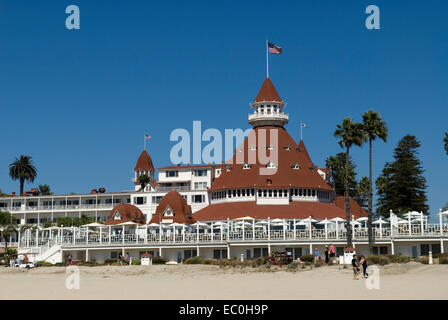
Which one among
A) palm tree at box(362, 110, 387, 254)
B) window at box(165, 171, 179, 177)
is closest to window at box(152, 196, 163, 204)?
window at box(165, 171, 179, 177)

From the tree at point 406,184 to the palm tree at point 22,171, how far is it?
63.6 metres

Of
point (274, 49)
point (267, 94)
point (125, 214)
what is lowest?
point (125, 214)

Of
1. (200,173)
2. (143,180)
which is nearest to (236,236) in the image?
(200,173)

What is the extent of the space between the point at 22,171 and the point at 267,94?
5662 centimetres

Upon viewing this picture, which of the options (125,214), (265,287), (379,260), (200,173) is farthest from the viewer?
Result: (200,173)

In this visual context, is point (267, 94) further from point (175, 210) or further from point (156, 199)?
point (156, 199)

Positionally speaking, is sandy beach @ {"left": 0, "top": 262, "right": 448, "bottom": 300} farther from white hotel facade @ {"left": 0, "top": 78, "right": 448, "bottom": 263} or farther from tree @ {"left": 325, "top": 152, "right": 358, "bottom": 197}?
tree @ {"left": 325, "top": 152, "right": 358, "bottom": 197}

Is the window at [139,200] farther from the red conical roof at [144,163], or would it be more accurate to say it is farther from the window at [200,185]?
the red conical roof at [144,163]

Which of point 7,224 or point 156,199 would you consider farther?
point 156,199

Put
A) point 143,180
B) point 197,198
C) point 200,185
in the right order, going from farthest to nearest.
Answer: point 143,180 < point 200,185 < point 197,198

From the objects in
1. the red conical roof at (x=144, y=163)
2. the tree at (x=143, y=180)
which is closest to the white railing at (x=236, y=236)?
the tree at (x=143, y=180)

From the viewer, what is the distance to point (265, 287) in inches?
1298
